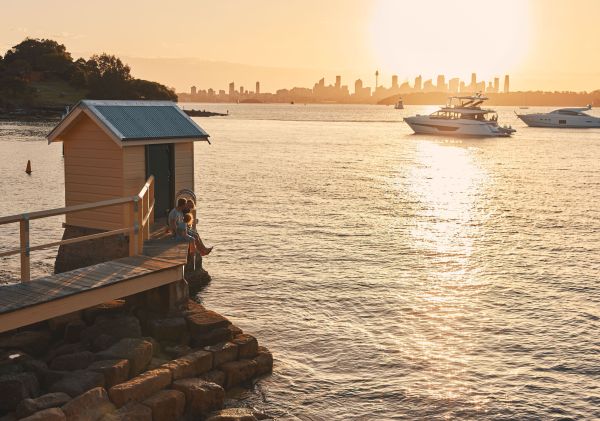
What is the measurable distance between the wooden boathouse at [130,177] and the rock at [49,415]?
13.8 feet

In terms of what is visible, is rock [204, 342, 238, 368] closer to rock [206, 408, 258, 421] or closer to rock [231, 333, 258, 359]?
rock [231, 333, 258, 359]

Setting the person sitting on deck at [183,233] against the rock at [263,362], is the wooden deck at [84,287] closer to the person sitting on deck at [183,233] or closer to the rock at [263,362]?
the person sitting on deck at [183,233]

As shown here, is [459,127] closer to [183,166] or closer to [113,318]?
[183,166]

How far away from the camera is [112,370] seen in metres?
12.5

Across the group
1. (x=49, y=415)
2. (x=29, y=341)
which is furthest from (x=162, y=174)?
(x=49, y=415)

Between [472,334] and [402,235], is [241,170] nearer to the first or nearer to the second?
[402,235]

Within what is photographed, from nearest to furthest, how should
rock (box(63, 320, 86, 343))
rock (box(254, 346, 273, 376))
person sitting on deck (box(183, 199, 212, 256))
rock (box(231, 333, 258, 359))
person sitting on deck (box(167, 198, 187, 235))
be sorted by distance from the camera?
rock (box(63, 320, 86, 343)), rock (box(231, 333, 258, 359)), rock (box(254, 346, 273, 376)), person sitting on deck (box(167, 198, 187, 235)), person sitting on deck (box(183, 199, 212, 256))

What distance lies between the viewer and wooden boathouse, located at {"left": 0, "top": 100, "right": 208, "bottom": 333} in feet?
52.7

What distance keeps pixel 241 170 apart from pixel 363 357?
47180 mm

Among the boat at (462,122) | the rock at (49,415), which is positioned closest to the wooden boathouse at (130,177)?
the rock at (49,415)

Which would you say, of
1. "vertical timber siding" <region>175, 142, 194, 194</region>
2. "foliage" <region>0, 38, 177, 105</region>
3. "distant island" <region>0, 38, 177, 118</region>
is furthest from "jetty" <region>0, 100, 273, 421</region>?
"foliage" <region>0, 38, 177, 105</region>

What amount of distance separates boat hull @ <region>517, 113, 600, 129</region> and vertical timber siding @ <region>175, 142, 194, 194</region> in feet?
473

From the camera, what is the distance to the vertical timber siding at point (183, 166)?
22.2m

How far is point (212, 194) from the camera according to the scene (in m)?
46.3
